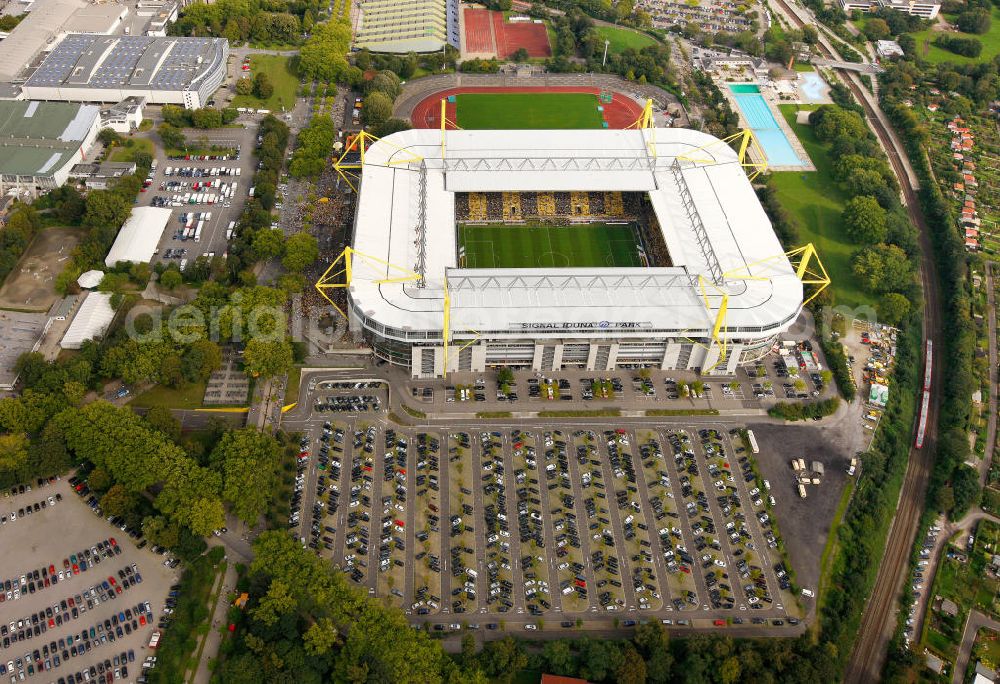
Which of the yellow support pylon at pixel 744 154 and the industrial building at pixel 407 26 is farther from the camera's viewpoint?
the industrial building at pixel 407 26

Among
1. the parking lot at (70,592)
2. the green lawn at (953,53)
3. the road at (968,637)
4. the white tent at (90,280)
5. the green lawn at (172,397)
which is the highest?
the green lawn at (953,53)

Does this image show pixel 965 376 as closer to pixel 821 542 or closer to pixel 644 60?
pixel 821 542

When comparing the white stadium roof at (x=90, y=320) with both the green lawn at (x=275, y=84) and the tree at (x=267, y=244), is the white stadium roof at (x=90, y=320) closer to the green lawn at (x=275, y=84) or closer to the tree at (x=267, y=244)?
the tree at (x=267, y=244)

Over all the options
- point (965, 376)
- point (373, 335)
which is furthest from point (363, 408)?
point (965, 376)

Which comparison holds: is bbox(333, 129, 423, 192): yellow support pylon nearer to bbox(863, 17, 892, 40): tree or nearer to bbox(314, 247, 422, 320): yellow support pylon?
bbox(314, 247, 422, 320): yellow support pylon

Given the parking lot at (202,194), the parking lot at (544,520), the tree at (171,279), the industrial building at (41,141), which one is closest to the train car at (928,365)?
the parking lot at (544,520)

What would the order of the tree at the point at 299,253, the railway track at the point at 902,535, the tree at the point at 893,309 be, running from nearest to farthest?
the railway track at the point at 902,535 < the tree at the point at 893,309 < the tree at the point at 299,253
